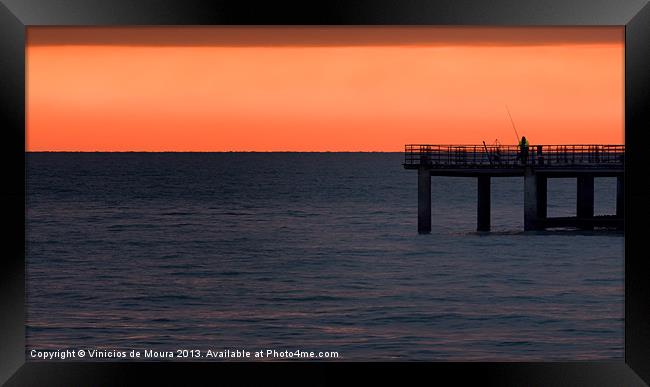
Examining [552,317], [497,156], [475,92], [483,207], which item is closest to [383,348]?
[552,317]

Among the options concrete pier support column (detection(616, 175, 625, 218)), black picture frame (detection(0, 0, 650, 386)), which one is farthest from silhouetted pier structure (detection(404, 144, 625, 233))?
black picture frame (detection(0, 0, 650, 386))

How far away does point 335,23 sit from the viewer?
984cm

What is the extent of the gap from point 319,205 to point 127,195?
71.3 feet

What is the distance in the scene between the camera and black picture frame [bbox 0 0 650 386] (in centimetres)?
985

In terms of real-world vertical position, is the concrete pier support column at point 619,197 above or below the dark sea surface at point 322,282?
above

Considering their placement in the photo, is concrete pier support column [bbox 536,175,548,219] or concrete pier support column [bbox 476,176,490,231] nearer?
concrete pier support column [bbox 536,175,548,219]

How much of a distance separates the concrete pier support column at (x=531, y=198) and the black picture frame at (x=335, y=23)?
3207 centimetres

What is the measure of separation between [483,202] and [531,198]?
548cm

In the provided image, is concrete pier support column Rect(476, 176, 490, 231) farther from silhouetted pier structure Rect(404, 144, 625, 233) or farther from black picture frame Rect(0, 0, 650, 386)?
black picture frame Rect(0, 0, 650, 386)

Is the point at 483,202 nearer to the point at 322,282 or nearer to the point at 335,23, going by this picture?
the point at 322,282

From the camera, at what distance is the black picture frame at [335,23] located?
32.3 feet

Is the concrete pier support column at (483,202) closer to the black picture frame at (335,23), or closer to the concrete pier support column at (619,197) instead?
the concrete pier support column at (619,197)

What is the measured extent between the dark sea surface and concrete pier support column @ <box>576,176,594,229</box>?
132 cm

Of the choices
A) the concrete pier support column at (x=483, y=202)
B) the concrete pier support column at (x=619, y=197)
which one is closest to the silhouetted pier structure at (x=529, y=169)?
the concrete pier support column at (x=483, y=202)
